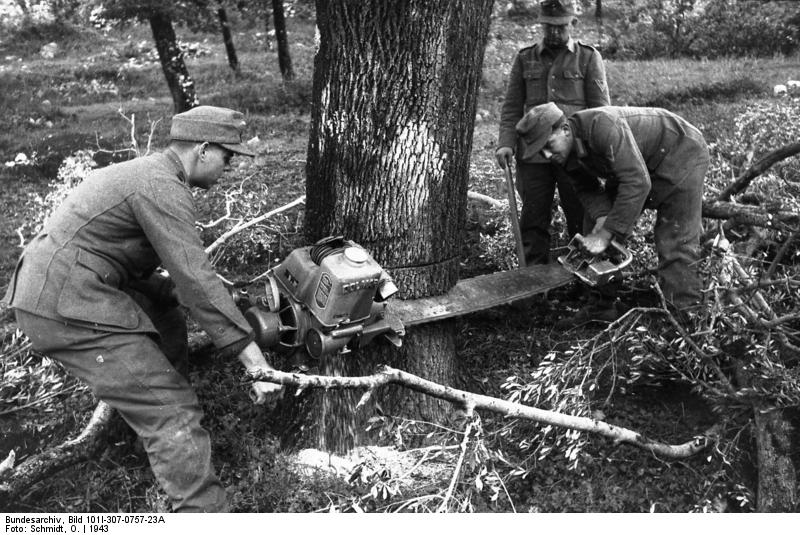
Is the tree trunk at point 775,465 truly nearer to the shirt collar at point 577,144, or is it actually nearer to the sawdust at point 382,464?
the sawdust at point 382,464

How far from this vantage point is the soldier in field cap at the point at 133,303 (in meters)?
2.72

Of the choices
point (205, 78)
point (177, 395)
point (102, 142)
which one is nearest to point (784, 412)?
point (177, 395)

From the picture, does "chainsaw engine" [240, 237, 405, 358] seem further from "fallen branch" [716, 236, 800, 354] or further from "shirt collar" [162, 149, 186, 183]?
"fallen branch" [716, 236, 800, 354]

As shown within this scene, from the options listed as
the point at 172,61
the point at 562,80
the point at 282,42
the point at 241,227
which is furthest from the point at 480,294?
the point at 282,42

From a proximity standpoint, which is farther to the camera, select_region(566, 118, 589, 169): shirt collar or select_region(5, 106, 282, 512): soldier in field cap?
select_region(566, 118, 589, 169): shirt collar

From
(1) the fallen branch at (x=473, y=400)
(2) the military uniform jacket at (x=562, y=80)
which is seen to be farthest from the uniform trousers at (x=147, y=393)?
(2) the military uniform jacket at (x=562, y=80)

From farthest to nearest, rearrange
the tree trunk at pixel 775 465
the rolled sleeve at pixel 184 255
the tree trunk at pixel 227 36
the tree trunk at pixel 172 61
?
the tree trunk at pixel 227 36 → the tree trunk at pixel 172 61 → the tree trunk at pixel 775 465 → the rolled sleeve at pixel 184 255

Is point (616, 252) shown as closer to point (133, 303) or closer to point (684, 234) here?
point (684, 234)

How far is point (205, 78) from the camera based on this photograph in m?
14.0

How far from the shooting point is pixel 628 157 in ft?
12.1

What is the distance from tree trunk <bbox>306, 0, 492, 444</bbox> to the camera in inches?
121

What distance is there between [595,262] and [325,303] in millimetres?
1689

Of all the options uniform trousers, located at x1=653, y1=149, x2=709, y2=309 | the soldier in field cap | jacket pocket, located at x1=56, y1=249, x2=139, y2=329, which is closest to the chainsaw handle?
uniform trousers, located at x1=653, y1=149, x2=709, y2=309

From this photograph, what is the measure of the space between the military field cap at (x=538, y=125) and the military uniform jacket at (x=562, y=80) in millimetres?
725
